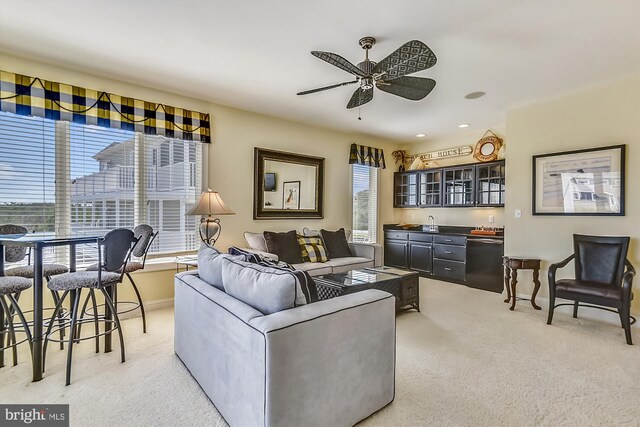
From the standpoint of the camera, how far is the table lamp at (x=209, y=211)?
3.54 m

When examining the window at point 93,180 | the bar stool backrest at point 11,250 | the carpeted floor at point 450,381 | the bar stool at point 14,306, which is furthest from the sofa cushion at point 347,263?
the bar stool backrest at point 11,250

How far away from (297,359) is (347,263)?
2.96m

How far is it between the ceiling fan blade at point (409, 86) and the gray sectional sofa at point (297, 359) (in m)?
1.73

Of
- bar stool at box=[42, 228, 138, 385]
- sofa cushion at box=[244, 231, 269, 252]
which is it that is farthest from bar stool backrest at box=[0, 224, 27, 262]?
sofa cushion at box=[244, 231, 269, 252]

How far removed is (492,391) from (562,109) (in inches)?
133

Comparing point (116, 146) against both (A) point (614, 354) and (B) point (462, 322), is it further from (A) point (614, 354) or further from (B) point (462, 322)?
(A) point (614, 354)

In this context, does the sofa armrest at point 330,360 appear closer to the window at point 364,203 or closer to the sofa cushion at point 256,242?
the sofa cushion at point 256,242

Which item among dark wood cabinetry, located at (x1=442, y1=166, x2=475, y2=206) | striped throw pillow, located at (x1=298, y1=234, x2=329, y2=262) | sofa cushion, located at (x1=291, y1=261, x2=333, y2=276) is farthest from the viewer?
dark wood cabinetry, located at (x1=442, y1=166, x2=475, y2=206)

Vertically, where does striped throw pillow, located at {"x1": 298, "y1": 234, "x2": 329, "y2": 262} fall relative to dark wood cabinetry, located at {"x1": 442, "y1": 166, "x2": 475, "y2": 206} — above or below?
below

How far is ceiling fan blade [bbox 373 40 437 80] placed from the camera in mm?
2035

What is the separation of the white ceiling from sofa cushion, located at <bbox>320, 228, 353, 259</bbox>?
196cm

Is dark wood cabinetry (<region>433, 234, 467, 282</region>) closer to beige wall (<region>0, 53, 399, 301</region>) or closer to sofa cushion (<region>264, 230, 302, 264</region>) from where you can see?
beige wall (<region>0, 53, 399, 301</region>)

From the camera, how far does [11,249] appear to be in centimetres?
254

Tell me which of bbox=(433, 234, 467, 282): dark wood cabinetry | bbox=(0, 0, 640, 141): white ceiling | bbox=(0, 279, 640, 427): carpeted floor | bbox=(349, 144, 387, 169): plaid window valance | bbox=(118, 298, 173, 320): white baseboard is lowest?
bbox=(0, 279, 640, 427): carpeted floor
